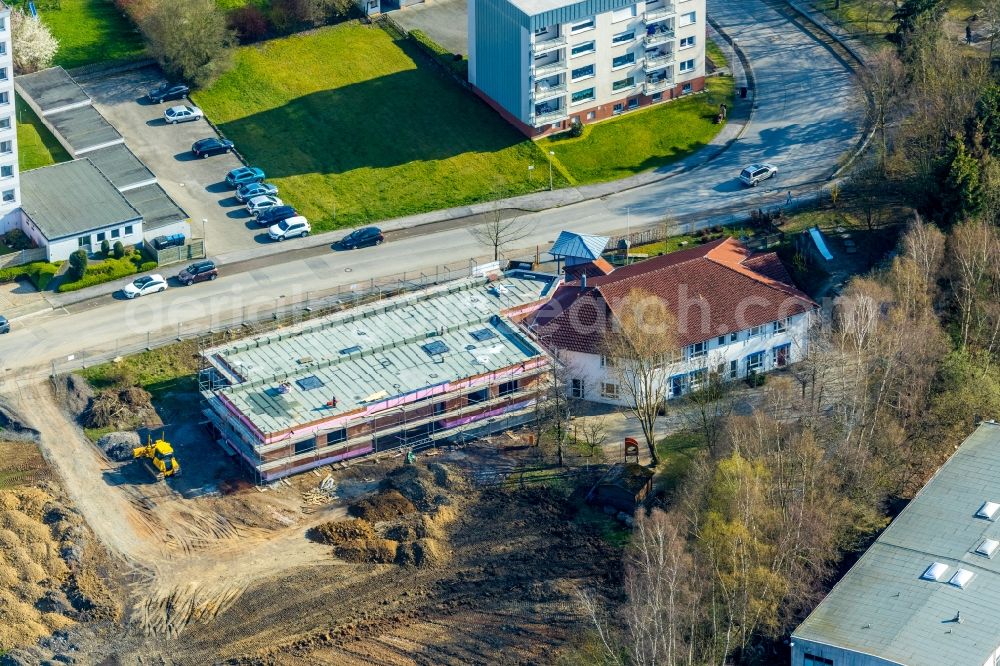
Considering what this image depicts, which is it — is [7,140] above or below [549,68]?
above

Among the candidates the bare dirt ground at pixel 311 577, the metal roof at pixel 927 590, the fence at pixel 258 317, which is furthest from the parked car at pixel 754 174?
the metal roof at pixel 927 590

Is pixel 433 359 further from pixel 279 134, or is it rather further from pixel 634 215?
pixel 279 134

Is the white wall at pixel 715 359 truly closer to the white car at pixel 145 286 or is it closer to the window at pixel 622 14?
the white car at pixel 145 286

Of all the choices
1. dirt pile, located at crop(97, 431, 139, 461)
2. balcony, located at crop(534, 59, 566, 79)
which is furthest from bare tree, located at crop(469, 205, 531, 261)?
dirt pile, located at crop(97, 431, 139, 461)

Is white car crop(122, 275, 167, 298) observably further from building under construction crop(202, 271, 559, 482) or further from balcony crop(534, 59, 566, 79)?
balcony crop(534, 59, 566, 79)

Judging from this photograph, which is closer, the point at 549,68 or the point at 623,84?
the point at 549,68

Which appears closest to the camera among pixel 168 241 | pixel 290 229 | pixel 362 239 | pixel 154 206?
pixel 168 241

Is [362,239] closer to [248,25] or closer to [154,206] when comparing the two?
[154,206]

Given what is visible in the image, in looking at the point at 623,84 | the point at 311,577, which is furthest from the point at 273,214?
the point at 311,577
